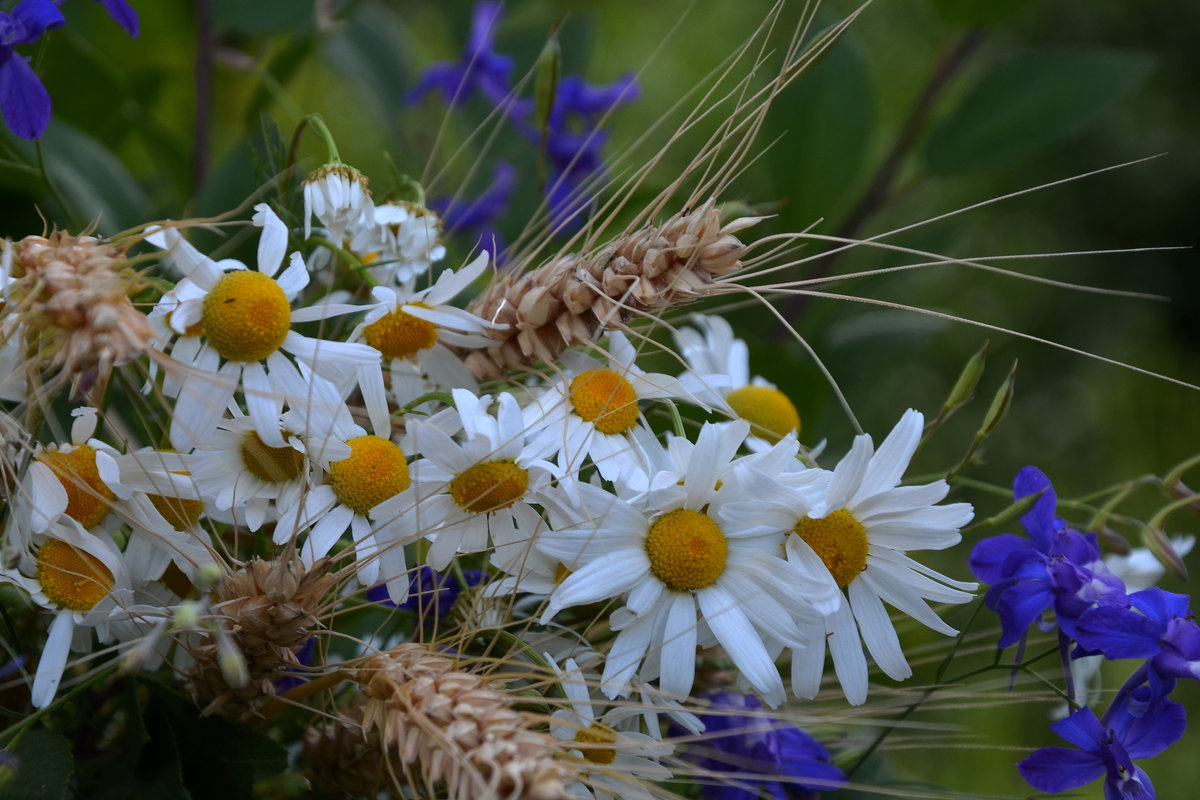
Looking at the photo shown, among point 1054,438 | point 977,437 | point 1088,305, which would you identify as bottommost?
point 1054,438

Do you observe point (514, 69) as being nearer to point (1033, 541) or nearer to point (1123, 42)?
point (1033, 541)

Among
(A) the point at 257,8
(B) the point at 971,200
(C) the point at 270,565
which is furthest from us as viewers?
(B) the point at 971,200

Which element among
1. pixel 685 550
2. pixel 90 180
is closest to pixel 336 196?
pixel 685 550

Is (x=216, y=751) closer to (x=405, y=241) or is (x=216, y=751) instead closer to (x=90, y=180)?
(x=405, y=241)

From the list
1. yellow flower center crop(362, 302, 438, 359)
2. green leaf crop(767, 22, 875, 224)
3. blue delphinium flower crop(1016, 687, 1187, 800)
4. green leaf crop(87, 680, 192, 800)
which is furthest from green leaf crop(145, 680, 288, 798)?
green leaf crop(767, 22, 875, 224)

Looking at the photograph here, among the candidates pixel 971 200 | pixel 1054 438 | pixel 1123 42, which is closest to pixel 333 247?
pixel 971 200

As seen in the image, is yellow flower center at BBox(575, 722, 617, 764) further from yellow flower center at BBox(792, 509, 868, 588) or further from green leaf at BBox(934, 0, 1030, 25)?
green leaf at BBox(934, 0, 1030, 25)

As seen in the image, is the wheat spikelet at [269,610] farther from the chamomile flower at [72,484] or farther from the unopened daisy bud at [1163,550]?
the unopened daisy bud at [1163,550]
